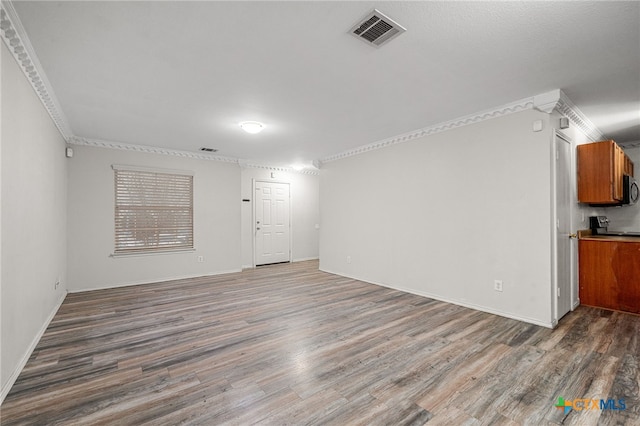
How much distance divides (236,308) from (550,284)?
144 inches

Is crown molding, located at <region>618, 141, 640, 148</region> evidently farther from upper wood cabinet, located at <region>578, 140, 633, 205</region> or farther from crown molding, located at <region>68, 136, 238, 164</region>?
crown molding, located at <region>68, 136, 238, 164</region>

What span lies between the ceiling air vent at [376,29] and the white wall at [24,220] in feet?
7.91

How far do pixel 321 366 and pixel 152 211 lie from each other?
4.52m

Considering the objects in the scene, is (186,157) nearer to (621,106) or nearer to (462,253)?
(462,253)

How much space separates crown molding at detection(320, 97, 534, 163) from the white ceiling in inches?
5.4

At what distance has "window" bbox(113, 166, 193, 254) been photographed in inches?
198

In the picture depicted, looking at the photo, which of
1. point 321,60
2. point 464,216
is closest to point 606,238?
point 464,216

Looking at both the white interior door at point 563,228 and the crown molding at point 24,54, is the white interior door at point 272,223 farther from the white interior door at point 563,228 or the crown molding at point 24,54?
the white interior door at point 563,228

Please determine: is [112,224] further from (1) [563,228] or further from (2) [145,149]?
(1) [563,228]

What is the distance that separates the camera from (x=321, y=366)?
90.0 inches

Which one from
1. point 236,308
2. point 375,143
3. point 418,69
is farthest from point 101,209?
point 418,69

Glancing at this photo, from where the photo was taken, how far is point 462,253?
3773mm

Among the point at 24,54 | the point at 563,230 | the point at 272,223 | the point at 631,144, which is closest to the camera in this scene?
the point at 24,54

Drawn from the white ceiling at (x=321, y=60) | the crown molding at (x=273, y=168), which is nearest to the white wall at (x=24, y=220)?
the white ceiling at (x=321, y=60)
